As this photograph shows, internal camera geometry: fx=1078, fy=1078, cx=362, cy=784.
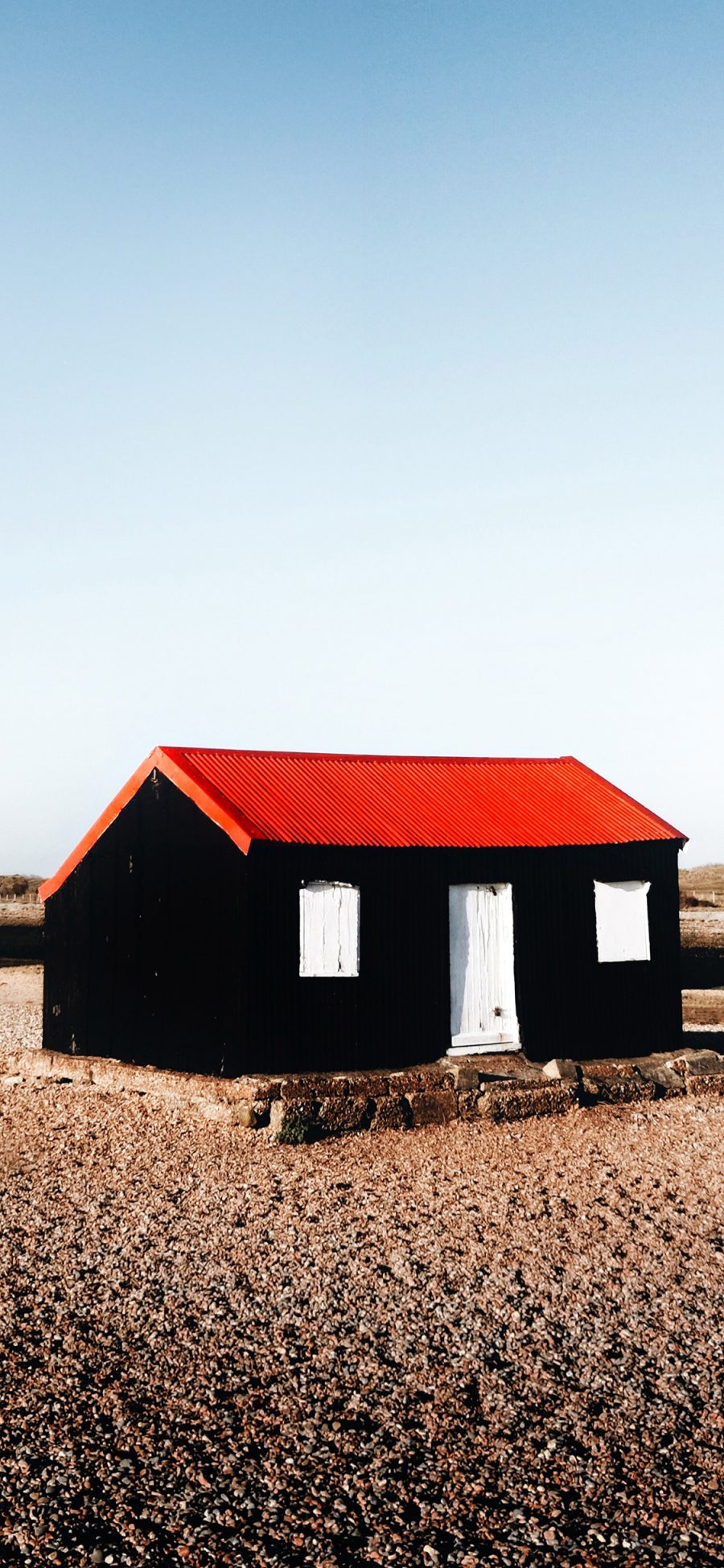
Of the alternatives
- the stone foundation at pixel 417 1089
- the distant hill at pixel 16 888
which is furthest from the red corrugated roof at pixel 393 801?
the distant hill at pixel 16 888

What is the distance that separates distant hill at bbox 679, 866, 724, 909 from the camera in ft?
218

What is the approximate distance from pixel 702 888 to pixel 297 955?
8089 cm

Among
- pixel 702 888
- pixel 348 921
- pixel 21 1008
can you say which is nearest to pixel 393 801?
pixel 348 921

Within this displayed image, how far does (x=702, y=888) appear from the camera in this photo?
90500 mm

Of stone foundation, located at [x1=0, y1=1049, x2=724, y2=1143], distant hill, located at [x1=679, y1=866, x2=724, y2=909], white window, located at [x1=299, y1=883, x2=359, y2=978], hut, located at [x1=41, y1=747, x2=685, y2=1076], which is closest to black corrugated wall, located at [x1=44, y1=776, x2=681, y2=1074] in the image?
hut, located at [x1=41, y1=747, x2=685, y2=1076]

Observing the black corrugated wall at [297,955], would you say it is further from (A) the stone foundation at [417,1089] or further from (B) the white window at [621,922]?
(A) the stone foundation at [417,1089]

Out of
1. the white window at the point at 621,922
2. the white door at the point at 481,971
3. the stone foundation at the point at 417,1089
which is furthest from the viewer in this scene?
the white window at the point at 621,922

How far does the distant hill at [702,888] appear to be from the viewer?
6644 cm

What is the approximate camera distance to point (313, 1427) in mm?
6258

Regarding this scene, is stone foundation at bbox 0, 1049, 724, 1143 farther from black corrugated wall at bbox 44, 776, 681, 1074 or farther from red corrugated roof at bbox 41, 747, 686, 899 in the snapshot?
red corrugated roof at bbox 41, 747, 686, 899

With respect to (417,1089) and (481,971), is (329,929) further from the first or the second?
(481,971)

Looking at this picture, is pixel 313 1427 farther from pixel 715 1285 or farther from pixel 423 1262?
pixel 715 1285

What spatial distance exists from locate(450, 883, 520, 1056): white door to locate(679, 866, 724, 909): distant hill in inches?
983

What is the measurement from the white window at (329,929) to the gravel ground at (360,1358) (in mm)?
3208
